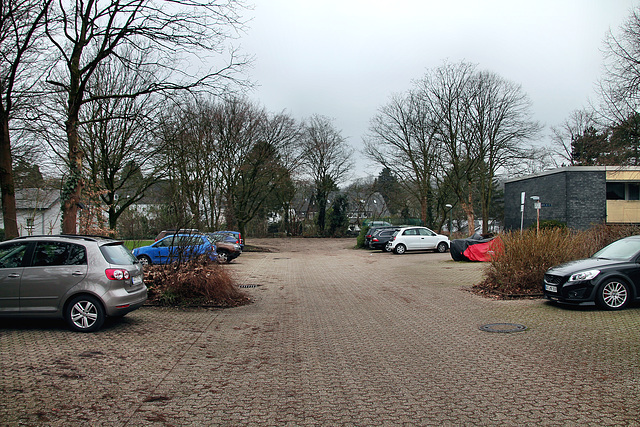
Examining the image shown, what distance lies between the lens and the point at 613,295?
9.05 meters

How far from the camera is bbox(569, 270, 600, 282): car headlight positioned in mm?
9150

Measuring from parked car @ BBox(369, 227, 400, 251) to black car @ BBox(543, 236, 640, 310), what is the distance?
23.1 meters

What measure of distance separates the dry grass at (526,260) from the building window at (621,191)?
26739mm

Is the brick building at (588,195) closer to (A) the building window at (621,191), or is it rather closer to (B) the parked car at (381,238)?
(A) the building window at (621,191)

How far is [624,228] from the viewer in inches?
628

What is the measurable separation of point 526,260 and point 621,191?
94.6 ft

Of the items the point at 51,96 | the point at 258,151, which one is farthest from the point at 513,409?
the point at 258,151

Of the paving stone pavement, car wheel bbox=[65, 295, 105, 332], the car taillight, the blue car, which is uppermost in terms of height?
the blue car

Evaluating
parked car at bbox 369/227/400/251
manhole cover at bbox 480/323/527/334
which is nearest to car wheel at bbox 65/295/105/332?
manhole cover at bbox 480/323/527/334

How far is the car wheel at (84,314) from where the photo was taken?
7406mm

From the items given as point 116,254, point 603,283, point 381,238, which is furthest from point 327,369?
point 381,238

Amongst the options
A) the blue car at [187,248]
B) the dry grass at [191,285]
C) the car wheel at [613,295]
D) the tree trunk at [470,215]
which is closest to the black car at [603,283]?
the car wheel at [613,295]

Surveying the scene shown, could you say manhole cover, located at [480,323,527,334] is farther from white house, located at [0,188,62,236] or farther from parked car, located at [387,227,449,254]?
parked car, located at [387,227,449,254]

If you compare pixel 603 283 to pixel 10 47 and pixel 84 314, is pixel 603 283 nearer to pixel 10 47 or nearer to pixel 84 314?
pixel 84 314
